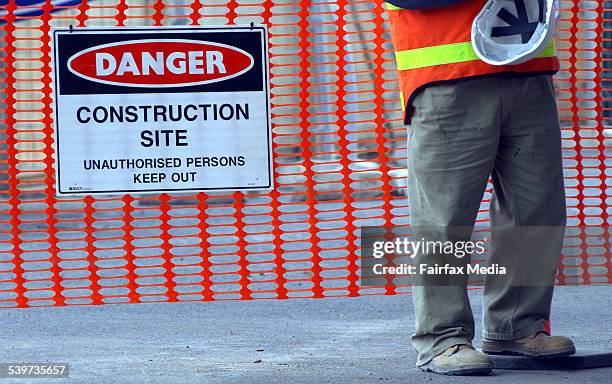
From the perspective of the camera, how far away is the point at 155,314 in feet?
24.0

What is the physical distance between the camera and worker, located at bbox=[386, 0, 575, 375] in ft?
16.0

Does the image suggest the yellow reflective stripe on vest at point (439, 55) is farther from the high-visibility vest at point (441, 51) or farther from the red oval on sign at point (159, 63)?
the red oval on sign at point (159, 63)

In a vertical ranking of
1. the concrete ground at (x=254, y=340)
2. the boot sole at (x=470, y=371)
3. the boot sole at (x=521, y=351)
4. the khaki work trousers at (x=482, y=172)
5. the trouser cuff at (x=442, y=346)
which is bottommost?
the concrete ground at (x=254, y=340)

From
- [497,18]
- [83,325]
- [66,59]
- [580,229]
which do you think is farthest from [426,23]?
[83,325]

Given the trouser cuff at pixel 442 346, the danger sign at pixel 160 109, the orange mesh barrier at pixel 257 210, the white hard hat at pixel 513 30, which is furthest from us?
the orange mesh barrier at pixel 257 210

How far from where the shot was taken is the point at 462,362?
195 inches

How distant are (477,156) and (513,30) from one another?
1.63 ft

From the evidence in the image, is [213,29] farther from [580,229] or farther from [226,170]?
[580,229]

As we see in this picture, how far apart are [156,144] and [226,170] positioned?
0.35 meters

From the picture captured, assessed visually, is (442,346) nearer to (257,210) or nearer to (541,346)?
(541,346)

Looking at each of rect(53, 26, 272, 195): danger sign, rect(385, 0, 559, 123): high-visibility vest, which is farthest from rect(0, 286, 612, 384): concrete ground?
rect(385, 0, 559, 123): high-visibility vest

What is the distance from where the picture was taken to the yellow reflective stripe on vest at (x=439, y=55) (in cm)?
484

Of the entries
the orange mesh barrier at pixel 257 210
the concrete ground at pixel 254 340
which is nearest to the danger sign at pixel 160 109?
the orange mesh barrier at pixel 257 210

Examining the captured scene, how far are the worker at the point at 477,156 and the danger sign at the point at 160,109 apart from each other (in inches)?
44.3
